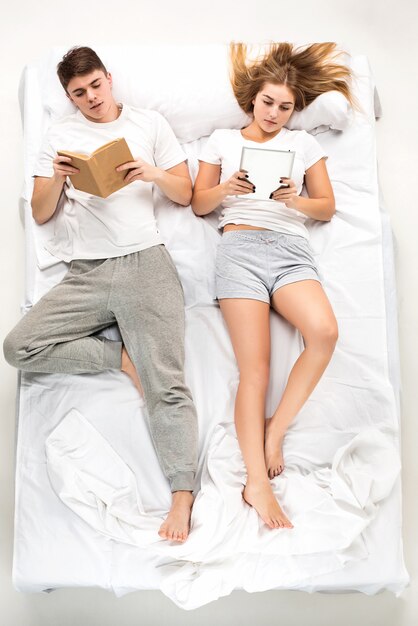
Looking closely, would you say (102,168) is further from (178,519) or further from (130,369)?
(178,519)

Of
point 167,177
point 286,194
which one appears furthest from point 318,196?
point 167,177

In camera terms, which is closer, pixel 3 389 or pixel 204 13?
pixel 3 389

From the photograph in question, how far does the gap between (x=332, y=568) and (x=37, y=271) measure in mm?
1120

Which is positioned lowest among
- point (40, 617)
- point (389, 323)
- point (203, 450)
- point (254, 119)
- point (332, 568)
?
point (40, 617)

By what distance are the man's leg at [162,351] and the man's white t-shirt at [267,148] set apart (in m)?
0.25

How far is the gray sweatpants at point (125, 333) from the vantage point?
6.11 feet

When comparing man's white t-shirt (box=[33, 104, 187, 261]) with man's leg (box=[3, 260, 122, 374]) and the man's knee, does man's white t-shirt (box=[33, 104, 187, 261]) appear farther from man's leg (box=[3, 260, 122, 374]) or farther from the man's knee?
the man's knee

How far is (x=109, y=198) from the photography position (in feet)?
6.71

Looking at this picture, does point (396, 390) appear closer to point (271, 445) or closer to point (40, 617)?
point (271, 445)

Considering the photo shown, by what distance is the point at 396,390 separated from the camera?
1.97 meters

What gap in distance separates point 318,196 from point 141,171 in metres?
0.51

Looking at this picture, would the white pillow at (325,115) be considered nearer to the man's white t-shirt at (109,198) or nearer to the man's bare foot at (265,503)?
the man's white t-shirt at (109,198)

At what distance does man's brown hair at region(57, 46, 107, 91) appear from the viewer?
196 centimetres

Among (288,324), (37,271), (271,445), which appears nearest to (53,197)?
(37,271)
